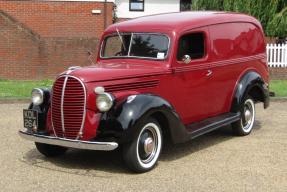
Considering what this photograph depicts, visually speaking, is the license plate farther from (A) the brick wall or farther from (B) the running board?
(A) the brick wall

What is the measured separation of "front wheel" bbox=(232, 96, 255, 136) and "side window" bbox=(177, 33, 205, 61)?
4.77ft

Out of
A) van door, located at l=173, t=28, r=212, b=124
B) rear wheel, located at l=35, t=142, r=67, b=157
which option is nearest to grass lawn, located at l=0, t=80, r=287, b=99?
rear wheel, located at l=35, t=142, r=67, b=157

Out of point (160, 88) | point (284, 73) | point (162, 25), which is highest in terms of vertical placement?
point (162, 25)

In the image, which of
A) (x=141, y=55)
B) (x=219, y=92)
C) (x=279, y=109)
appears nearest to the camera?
(x=141, y=55)

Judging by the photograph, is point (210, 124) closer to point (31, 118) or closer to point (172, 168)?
point (172, 168)

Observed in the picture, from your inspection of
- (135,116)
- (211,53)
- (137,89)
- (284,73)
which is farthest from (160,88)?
(284,73)

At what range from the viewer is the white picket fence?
1994cm

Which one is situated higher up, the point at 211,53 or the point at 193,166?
the point at 211,53

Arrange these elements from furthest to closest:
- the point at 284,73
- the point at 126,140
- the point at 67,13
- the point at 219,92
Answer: the point at 67,13 → the point at 284,73 → the point at 219,92 → the point at 126,140

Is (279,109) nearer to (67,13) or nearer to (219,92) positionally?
(219,92)

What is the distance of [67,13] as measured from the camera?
78.8 ft

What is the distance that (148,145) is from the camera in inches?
281

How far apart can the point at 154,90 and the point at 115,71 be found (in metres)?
0.60

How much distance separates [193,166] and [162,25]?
2.19 m
